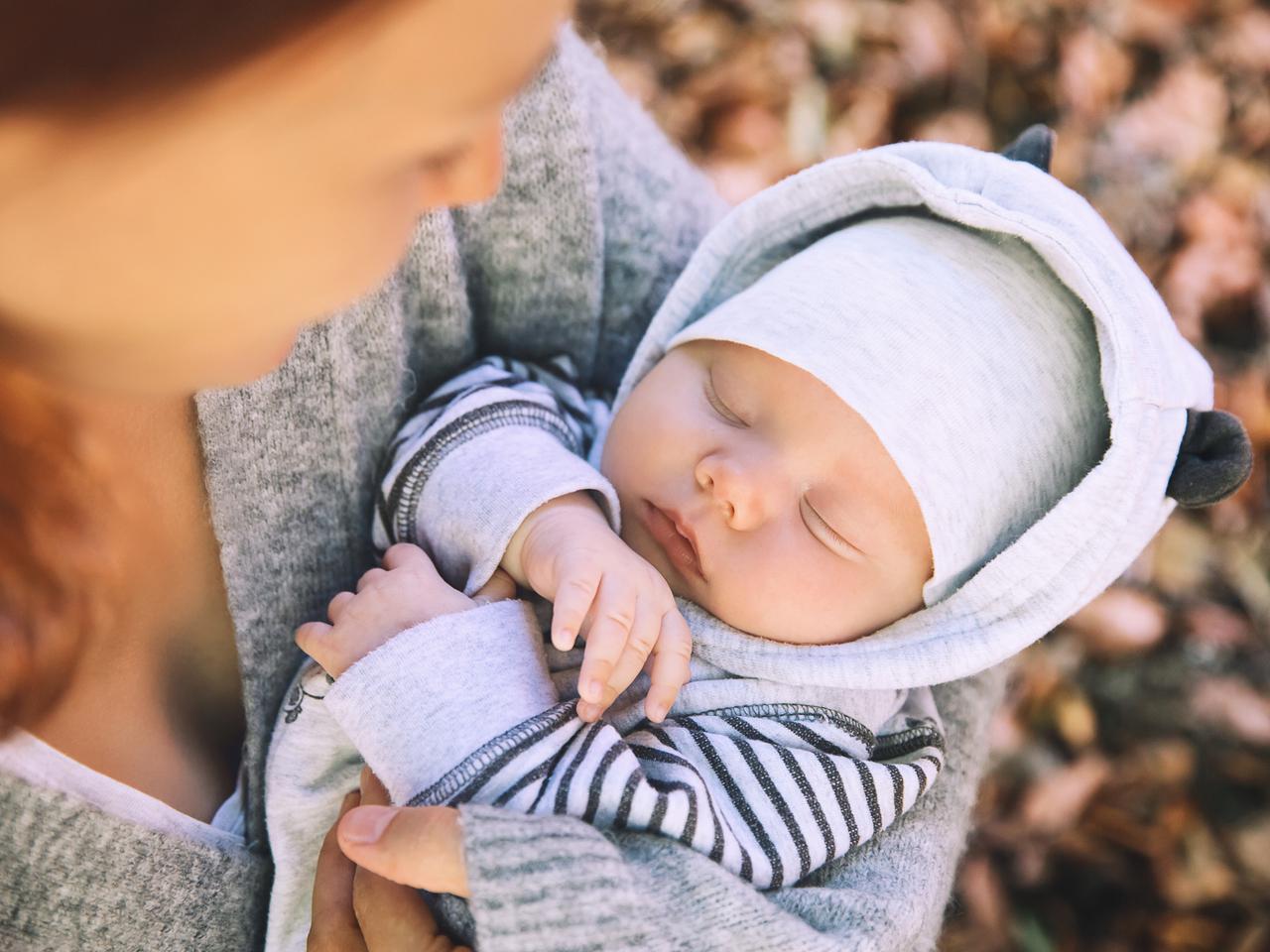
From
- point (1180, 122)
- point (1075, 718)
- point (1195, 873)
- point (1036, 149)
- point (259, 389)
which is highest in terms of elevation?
point (259, 389)

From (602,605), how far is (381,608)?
6.5 inches

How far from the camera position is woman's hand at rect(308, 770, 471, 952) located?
0.65 meters

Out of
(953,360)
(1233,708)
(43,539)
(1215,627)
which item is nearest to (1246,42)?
(1215,627)

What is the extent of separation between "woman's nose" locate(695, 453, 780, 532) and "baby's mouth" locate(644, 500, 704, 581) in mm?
48

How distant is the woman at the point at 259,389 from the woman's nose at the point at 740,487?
24 cm

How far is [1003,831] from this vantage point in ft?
5.04

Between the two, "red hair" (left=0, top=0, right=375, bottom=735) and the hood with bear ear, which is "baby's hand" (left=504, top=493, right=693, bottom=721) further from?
"red hair" (left=0, top=0, right=375, bottom=735)

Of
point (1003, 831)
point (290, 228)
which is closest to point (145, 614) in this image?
point (290, 228)

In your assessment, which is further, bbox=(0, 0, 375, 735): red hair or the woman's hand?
the woman's hand

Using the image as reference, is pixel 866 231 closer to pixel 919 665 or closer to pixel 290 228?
pixel 919 665

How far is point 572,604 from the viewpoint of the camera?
733mm

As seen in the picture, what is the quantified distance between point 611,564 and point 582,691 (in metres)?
0.10

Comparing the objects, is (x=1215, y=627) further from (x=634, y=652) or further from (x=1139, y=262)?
(x=634, y=652)

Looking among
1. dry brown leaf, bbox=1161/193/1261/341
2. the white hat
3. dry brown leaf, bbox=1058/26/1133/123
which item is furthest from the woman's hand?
dry brown leaf, bbox=1058/26/1133/123
